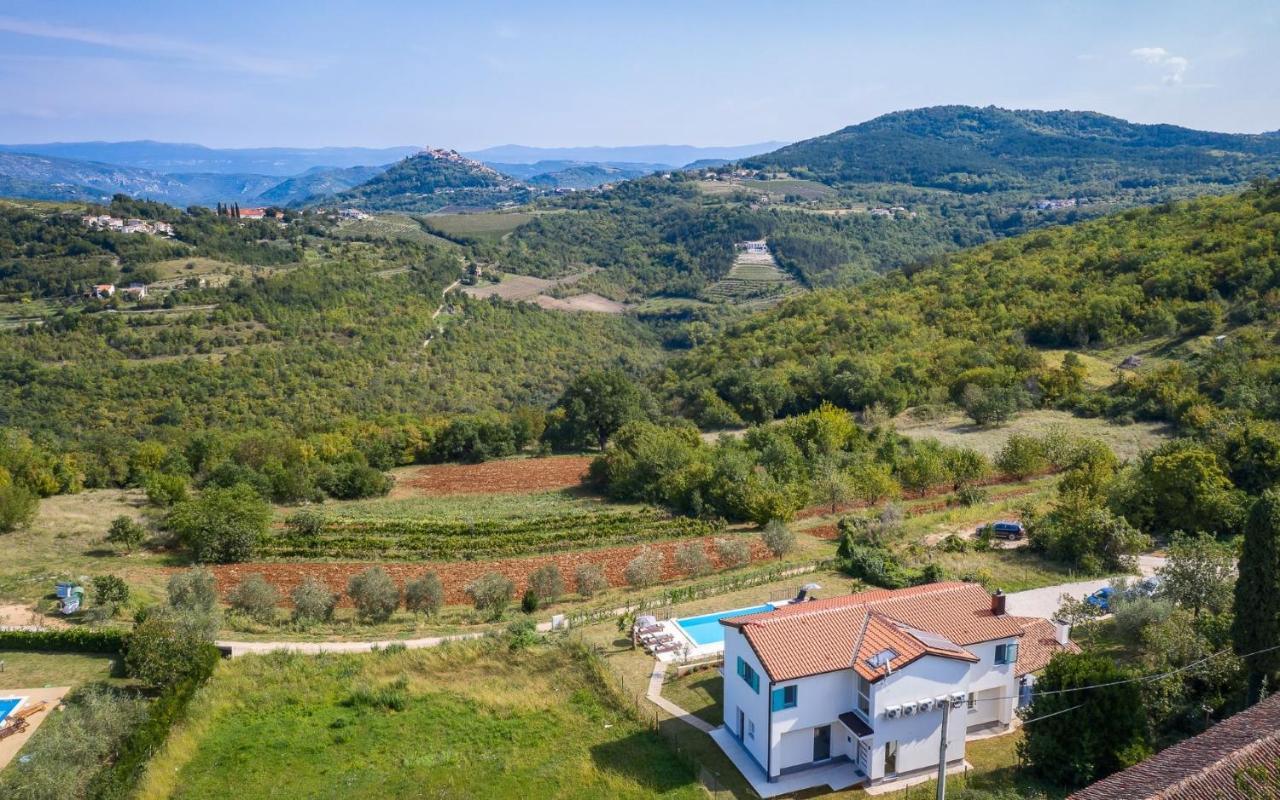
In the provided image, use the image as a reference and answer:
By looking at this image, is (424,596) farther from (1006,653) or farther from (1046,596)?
(1046,596)

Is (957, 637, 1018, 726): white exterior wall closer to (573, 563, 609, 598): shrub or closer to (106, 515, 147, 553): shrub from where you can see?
(573, 563, 609, 598): shrub

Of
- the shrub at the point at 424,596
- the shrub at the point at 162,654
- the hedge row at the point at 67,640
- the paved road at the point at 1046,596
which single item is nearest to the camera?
the shrub at the point at 162,654

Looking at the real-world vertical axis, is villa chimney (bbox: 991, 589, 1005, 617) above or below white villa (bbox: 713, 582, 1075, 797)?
above

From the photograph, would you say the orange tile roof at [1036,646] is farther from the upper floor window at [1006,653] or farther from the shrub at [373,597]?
the shrub at [373,597]

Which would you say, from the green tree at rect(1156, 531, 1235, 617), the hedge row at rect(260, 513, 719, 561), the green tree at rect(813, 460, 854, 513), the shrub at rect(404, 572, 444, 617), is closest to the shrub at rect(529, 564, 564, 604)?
the shrub at rect(404, 572, 444, 617)

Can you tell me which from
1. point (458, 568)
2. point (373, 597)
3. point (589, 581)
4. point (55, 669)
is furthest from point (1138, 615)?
point (55, 669)

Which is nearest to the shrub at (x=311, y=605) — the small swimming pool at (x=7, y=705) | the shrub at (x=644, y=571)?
the small swimming pool at (x=7, y=705)
